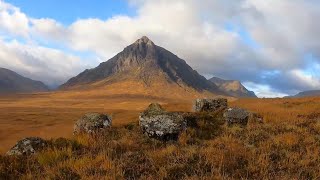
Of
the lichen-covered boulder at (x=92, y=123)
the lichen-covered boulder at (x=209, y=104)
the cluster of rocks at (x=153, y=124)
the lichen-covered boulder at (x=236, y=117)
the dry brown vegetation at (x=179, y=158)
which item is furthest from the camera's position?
the lichen-covered boulder at (x=209, y=104)

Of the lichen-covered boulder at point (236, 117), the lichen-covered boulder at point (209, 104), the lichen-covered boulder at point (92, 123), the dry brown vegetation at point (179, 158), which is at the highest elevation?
the lichen-covered boulder at point (209, 104)

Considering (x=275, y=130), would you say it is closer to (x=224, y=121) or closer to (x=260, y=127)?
(x=260, y=127)

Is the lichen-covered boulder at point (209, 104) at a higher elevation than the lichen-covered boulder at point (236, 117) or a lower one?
higher

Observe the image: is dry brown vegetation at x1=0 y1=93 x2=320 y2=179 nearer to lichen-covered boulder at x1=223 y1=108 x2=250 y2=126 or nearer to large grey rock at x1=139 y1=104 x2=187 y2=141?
large grey rock at x1=139 y1=104 x2=187 y2=141

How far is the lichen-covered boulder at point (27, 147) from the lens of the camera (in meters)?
10.4

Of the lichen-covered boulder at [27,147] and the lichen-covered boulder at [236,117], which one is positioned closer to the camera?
the lichen-covered boulder at [27,147]

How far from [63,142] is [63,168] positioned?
271 centimetres

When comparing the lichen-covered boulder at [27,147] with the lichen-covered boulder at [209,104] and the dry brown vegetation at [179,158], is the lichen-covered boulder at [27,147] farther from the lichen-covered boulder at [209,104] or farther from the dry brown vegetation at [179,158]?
the lichen-covered boulder at [209,104]

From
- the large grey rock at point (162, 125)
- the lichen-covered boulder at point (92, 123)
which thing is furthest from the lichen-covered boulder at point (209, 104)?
the large grey rock at point (162, 125)

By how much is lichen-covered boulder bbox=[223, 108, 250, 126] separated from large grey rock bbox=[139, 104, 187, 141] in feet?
9.70

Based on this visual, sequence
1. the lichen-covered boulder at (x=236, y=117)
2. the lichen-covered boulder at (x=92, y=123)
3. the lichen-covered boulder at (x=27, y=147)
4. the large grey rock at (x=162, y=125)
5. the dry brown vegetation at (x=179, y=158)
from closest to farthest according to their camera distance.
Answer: the dry brown vegetation at (x=179, y=158)
the lichen-covered boulder at (x=27, y=147)
the large grey rock at (x=162, y=125)
the lichen-covered boulder at (x=92, y=123)
the lichen-covered boulder at (x=236, y=117)

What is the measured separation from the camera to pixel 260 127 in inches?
555

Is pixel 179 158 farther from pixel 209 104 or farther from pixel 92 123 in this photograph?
pixel 209 104

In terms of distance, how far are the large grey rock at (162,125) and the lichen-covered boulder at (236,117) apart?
2.96m
